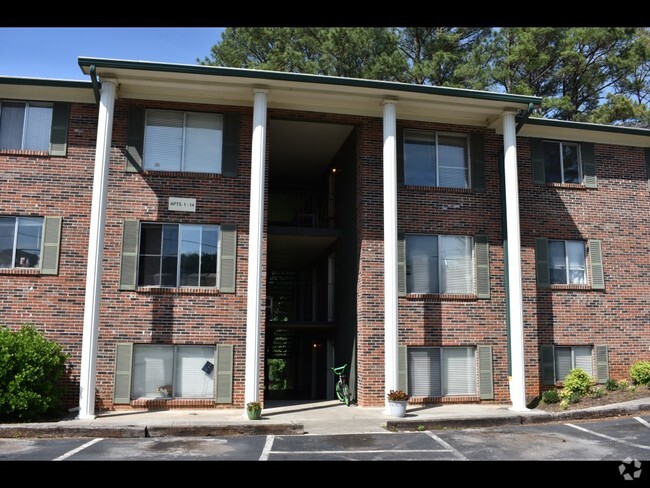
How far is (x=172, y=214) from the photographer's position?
14.1 m

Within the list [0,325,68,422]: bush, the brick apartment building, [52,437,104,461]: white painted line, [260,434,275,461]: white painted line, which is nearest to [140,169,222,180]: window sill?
the brick apartment building

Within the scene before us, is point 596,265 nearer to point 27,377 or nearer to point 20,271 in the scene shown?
point 27,377

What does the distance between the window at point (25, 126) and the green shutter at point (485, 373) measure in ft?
38.4

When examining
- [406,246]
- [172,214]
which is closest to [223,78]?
[172,214]

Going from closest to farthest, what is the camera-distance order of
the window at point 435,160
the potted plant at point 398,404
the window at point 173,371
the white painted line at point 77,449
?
1. the white painted line at point 77,449
2. the potted plant at point 398,404
3. the window at point 173,371
4. the window at point 435,160

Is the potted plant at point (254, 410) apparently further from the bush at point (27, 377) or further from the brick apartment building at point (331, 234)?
the bush at point (27, 377)

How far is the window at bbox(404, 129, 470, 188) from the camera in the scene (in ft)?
50.5

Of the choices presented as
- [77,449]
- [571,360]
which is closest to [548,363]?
[571,360]

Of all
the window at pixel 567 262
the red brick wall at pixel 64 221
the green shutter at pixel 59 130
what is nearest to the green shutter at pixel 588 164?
the window at pixel 567 262

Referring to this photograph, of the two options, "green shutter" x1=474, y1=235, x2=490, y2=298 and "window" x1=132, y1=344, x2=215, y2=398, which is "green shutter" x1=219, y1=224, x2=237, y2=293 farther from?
"green shutter" x1=474, y1=235, x2=490, y2=298

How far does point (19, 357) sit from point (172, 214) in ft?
15.1

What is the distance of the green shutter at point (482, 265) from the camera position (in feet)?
49.4

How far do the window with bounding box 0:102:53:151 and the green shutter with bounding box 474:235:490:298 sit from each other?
10855mm

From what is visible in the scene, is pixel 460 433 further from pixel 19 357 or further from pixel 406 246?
pixel 19 357
